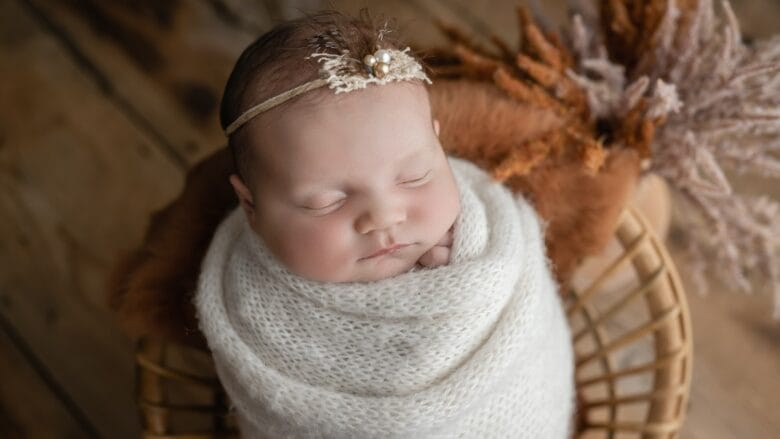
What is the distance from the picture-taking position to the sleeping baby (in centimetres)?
70

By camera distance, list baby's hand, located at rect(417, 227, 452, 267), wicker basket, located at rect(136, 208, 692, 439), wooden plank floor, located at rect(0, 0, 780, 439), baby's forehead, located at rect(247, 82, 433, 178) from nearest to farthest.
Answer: baby's forehead, located at rect(247, 82, 433, 178) < baby's hand, located at rect(417, 227, 452, 267) < wicker basket, located at rect(136, 208, 692, 439) < wooden plank floor, located at rect(0, 0, 780, 439)

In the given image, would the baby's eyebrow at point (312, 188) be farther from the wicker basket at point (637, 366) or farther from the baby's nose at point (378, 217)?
the wicker basket at point (637, 366)

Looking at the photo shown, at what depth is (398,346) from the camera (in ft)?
2.45

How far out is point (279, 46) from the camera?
0.73 metres

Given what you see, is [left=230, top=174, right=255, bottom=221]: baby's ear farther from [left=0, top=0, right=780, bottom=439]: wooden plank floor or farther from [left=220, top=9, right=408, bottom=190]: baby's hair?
[left=0, top=0, right=780, bottom=439]: wooden plank floor

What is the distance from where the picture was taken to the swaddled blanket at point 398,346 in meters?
0.74

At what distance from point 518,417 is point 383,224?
271 millimetres

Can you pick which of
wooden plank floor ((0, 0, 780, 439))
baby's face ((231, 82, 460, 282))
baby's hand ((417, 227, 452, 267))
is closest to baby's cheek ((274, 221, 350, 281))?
baby's face ((231, 82, 460, 282))

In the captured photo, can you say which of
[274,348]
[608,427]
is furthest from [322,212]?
[608,427]

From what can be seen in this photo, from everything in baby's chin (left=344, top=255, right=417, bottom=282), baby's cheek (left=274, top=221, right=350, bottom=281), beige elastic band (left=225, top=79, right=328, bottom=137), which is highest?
beige elastic band (left=225, top=79, right=328, bottom=137)

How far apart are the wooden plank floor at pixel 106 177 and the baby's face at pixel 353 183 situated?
0.65 m

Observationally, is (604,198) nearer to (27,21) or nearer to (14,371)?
(14,371)

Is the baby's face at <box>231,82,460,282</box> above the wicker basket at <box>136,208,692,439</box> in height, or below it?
above

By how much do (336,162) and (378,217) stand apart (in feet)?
0.23
